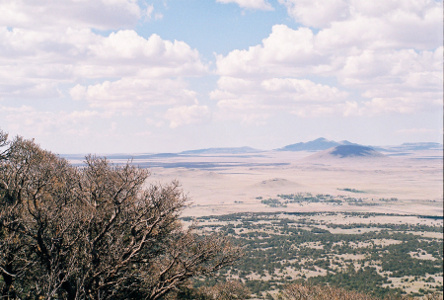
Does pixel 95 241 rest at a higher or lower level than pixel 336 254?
higher

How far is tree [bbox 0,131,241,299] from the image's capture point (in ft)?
58.4

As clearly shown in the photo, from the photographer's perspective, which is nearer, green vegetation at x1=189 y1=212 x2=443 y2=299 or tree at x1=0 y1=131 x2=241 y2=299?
tree at x1=0 y1=131 x2=241 y2=299

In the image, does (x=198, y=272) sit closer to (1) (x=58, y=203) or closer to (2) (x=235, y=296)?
(1) (x=58, y=203)

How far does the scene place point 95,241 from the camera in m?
18.0

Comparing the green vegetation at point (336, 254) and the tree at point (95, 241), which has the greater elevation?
the tree at point (95, 241)

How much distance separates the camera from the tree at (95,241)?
17.8 metres

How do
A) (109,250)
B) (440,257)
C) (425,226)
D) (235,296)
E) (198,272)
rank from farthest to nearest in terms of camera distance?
1. (425,226)
2. (440,257)
3. (235,296)
4. (198,272)
5. (109,250)

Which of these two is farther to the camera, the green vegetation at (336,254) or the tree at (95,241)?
the green vegetation at (336,254)

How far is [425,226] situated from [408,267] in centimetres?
6807

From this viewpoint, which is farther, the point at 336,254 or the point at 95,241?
the point at 336,254

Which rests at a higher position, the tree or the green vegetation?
the tree

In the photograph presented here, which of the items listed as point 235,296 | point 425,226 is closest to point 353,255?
point 425,226

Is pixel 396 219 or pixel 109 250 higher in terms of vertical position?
pixel 109 250

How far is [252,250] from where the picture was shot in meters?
98.6
